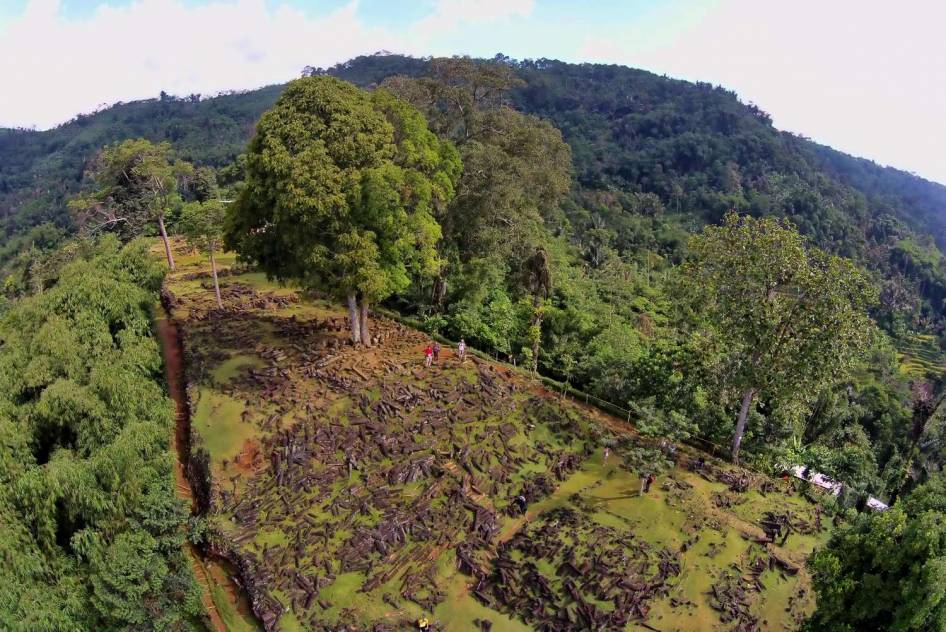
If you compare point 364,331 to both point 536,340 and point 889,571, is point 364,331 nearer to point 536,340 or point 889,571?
point 536,340

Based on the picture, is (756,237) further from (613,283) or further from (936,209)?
(936,209)

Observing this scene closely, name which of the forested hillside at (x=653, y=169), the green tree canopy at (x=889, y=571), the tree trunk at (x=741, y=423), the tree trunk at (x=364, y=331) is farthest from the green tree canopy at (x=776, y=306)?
the forested hillside at (x=653, y=169)

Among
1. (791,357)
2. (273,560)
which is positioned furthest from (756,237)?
(273,560)

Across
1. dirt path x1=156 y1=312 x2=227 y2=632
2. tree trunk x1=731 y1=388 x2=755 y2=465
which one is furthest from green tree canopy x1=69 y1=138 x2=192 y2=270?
tree trunk x1=731 y1=388 x2=755 y2=465

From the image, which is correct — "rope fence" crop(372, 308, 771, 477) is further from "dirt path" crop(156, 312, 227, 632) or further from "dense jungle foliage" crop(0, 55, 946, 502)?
"dirt path" crop(156, 312, 227, 632)

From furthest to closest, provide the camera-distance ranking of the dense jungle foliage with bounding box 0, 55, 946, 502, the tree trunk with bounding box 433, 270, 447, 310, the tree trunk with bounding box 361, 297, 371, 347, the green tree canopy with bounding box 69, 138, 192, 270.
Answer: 1. the green tree canopy with bounding box 69, 138, 192, 270
2. the tree trunk with bounding box 433, 270, 447, 310
3. the tree trunk with bounding box 361, 297, 371, 347
4. the dense jungle foliage with bounding box 0, 55, 946, 502

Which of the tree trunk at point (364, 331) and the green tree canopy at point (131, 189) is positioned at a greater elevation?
the green tree canopy at point (131, 189)

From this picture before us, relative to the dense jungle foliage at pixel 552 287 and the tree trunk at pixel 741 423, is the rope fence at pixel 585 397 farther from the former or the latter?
the tree trunk at pixel 741 423
